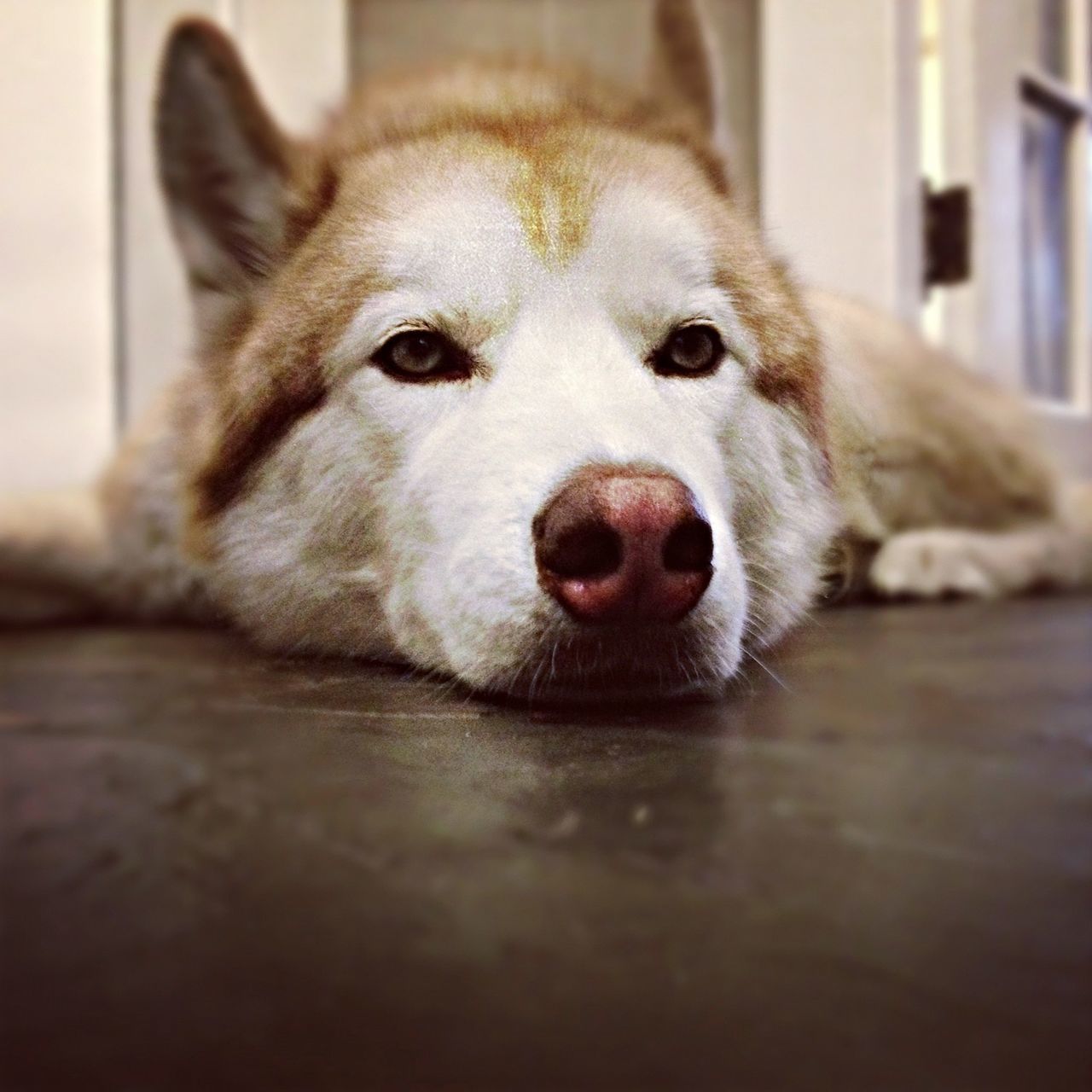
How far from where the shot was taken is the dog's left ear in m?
0.95

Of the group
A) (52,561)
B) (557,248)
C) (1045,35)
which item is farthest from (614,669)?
(1045,35)

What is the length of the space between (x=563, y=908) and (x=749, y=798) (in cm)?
16

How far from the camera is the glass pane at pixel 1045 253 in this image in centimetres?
201

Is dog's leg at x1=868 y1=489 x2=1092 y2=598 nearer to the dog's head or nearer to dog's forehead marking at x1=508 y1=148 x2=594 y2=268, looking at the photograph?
the dog's head

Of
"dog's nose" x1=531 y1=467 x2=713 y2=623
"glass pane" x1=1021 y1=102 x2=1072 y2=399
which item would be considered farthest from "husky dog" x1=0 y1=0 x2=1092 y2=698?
"glass pane" x1=1021 y1=102 x2=1072 y2=399

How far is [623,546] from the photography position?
65 cm

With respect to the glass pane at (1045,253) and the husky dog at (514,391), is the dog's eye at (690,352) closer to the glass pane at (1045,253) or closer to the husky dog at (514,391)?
the husky dog at (514,391)

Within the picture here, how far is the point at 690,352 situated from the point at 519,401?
0.15 metres

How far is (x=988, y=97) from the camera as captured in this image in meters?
1.81

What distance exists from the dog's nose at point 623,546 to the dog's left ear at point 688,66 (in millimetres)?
474

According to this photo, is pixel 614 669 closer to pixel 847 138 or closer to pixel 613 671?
pixel 613 671

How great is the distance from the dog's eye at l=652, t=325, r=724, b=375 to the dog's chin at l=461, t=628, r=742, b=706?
223mm

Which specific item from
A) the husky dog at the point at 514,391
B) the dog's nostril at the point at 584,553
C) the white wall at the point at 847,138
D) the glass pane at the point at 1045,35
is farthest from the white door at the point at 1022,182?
the dog's nostril at the point at 584,553

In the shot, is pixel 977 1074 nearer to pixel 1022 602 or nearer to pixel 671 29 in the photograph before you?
pixel 671 29
